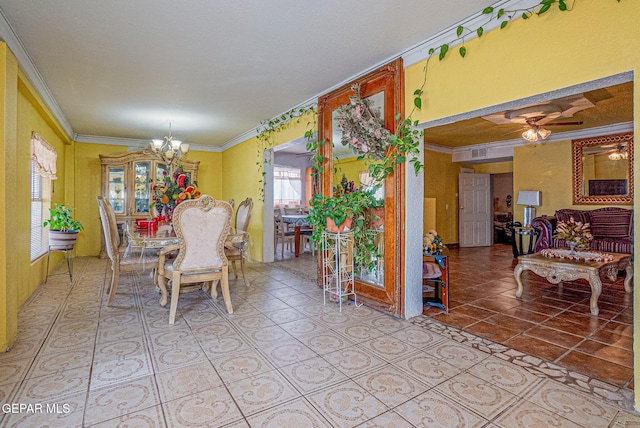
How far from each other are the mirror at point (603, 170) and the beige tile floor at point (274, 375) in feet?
17.1

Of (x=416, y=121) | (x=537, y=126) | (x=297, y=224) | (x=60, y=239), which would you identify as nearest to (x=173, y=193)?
(x=60, y=239)

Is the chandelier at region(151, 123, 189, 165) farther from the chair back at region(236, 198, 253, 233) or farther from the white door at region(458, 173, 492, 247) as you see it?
the white door at region(458, 173, 492, 247)

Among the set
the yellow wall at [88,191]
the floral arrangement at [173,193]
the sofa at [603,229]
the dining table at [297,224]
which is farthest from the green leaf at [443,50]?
the yellow wall at [88,191]

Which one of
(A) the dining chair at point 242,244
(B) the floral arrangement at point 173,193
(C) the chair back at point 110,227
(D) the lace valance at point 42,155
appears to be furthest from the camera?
(A) the dining chair at point 242,244

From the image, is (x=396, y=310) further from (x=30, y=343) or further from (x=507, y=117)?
(x=507, y=117)

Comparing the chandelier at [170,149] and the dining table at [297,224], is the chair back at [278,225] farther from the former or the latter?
the chandelier at [170,149]

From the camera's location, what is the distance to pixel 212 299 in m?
3.63

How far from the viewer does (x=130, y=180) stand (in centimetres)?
647

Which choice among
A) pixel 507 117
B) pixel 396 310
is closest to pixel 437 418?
pixel 396 310

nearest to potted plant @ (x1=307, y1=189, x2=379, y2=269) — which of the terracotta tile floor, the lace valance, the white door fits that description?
the terracotta tile floor

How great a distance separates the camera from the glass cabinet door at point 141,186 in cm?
652

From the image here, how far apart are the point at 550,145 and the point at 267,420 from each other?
7.30 m

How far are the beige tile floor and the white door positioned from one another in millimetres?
5895

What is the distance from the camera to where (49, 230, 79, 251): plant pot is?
4.03 meters
